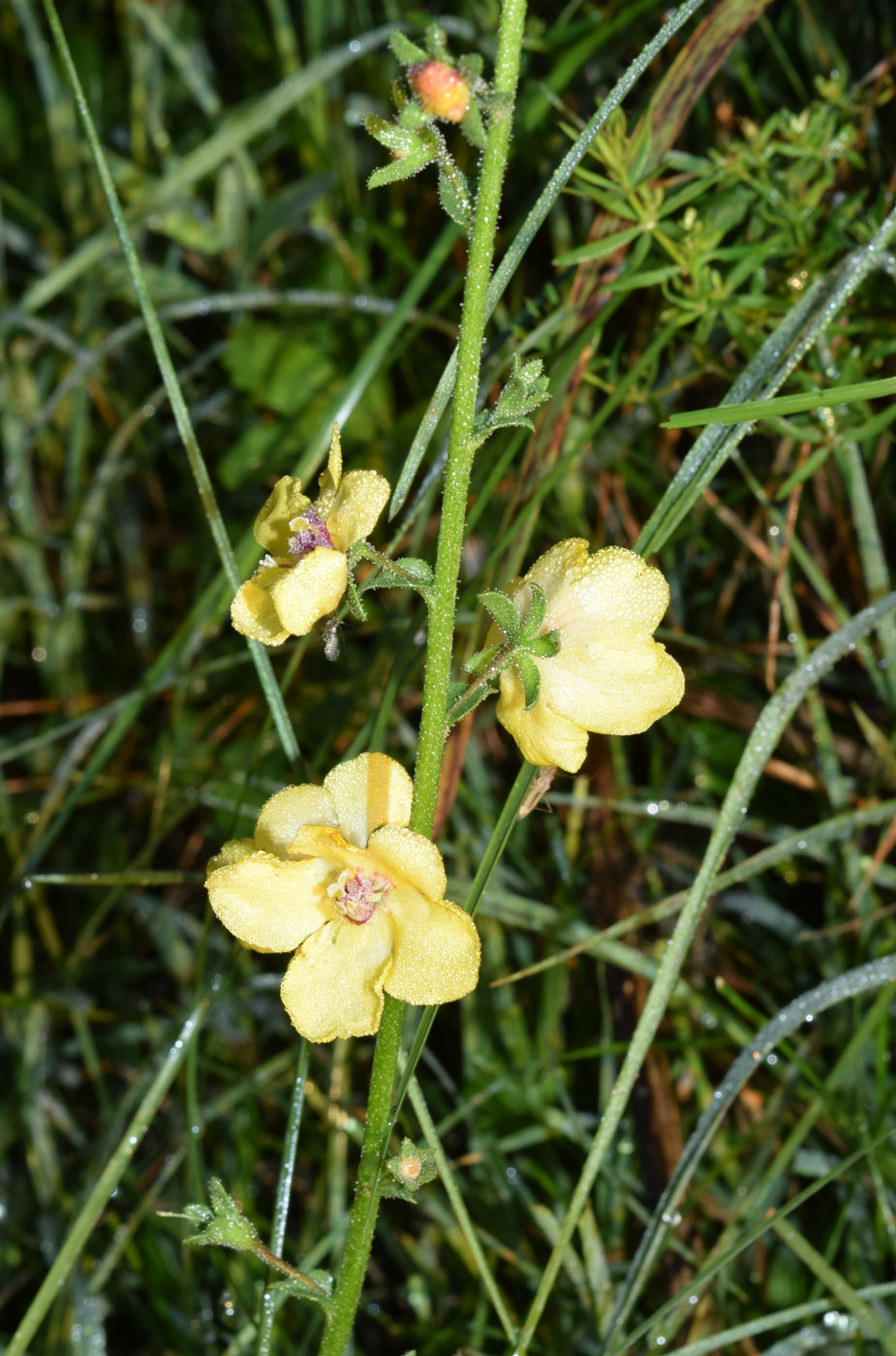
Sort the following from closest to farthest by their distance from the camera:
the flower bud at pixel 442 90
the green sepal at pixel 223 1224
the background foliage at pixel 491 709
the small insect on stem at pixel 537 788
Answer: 1. the flower bud at pixel 442 90
2. the green sepal at pixel 223 1224
3. the small insect on stem at pixel 537 788
4. the background foliage at pixel 491 709

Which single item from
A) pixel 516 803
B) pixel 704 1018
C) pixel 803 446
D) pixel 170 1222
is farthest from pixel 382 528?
pixel 170 1222

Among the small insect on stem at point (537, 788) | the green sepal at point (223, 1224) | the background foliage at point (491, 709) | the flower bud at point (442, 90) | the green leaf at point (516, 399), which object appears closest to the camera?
the flower bud at point (442, 90)

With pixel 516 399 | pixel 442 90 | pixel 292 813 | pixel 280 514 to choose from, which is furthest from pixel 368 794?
pixel 442 90

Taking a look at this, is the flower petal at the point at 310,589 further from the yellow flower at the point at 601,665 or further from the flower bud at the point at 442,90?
the flower bud at the point at 442,90

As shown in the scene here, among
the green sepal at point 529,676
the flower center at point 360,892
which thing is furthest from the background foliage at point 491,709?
the green sepal at point 529,676

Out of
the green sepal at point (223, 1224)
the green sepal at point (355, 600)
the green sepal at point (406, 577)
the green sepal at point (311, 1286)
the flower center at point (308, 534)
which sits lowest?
the green sepal at point (311, 1286)

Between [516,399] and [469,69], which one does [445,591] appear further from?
[469,69]

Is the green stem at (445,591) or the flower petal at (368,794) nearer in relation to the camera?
the green stem at (445,591)
